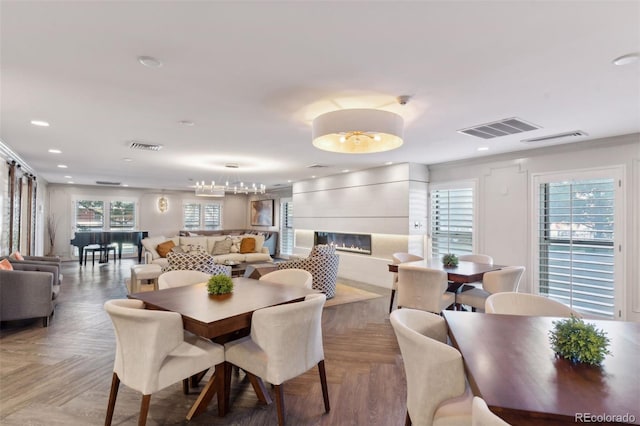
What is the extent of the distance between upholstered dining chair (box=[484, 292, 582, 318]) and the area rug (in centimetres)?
315

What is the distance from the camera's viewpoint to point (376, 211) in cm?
694

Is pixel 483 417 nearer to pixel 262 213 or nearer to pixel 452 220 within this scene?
pixel 452 220

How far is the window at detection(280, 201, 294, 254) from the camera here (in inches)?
433

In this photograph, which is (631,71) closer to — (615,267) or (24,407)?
(615,267)

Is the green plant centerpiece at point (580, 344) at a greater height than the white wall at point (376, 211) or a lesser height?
lesser

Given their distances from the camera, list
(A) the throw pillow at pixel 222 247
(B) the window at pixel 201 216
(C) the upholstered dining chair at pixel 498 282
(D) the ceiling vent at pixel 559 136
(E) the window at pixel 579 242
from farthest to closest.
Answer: (B) the window at pixel 201 216, (A) the throw pillow at pixel 222 247, (E) the window at pixel 579 242, (D) the ceiling vent at pixel 559 136, (C) the upholstered dining chair at pixel 498 282

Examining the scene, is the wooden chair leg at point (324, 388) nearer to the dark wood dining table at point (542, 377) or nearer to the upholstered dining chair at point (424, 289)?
the dark wood dining table at point (542, 377)

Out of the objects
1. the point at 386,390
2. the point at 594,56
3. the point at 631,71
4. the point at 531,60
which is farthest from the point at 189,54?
the point at 631,71

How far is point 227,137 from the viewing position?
4.31 metres

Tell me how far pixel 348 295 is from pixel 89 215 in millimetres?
9580

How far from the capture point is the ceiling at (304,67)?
5.56 ft

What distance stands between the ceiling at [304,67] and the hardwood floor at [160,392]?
7.89ft

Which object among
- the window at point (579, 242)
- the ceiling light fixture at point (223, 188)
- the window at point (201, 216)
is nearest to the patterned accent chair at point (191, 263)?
the ceiling light fixture at point (223, 188)

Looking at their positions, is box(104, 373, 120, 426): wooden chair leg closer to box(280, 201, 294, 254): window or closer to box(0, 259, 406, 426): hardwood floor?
box(0, 259, 406, 426): hardwood floor
